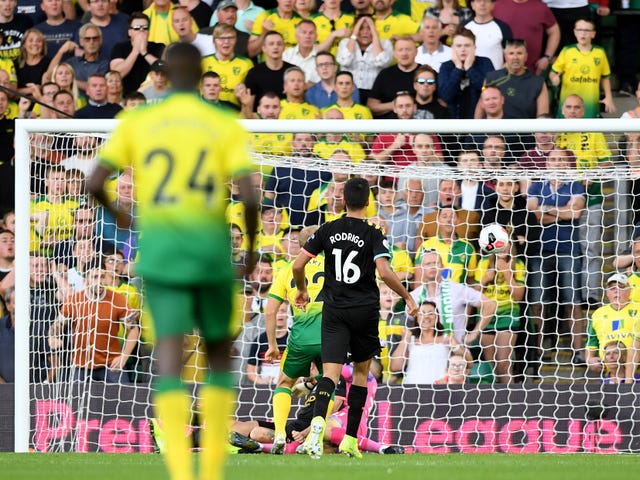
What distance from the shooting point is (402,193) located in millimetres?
12523

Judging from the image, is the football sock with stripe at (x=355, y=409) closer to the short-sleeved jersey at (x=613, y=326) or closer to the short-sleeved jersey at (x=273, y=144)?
the short-sleeved jersey at (x=613, y=326)

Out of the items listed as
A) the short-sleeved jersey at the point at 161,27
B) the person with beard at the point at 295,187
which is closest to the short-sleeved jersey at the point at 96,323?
the person with beard at the point at 295,187

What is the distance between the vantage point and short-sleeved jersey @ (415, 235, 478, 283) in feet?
39.5

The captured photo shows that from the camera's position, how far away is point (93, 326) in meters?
11.7

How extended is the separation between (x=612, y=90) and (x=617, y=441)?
5.89 metres

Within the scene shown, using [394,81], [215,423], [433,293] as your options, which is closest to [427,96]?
[394,81]

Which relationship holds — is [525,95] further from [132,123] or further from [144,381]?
[132,123]

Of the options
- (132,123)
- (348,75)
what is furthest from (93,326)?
(132,123)

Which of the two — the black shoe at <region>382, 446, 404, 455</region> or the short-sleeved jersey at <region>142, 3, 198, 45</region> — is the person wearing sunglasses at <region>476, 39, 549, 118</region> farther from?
the black shoe at <region>382, 446, 404, 455</region>

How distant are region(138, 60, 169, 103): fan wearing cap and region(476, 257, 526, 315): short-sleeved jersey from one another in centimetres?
442

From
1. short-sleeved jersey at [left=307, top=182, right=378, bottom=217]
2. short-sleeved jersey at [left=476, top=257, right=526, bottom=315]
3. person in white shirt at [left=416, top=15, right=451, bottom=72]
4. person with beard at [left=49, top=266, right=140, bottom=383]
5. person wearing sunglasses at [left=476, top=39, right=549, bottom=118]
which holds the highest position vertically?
person in white shirt at [left=416, top=15, right=451, bottom=72]

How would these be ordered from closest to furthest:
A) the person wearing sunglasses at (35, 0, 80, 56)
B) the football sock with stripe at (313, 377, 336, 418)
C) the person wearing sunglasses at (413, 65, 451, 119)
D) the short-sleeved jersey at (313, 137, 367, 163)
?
the football sock with stripe at (313, 377, 336, 418) → the short-sleeved jersey at (313, 137, 367, 163) → the person wearing sunglasses at (413, 65, 451, 119) → the person wearing sunglasses at (35, 0, 80, 56)

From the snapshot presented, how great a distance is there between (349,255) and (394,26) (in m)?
6.09

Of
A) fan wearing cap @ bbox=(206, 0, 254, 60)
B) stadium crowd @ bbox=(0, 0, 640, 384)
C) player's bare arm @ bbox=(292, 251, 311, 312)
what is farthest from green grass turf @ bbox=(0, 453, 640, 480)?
fan wearing cap @ bbox=(206, 0, 254, 60)
